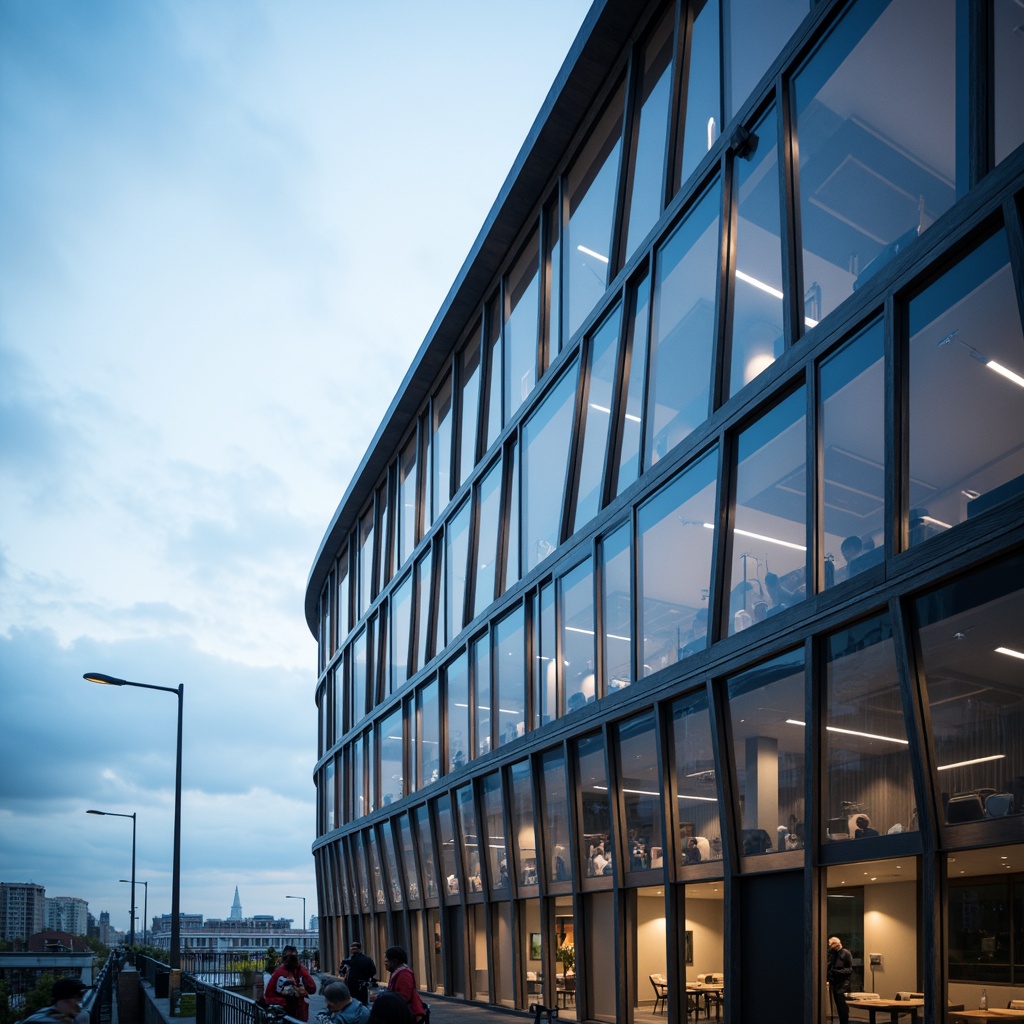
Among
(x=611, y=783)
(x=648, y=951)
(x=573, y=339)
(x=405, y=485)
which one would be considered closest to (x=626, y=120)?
(x=573, y=339)

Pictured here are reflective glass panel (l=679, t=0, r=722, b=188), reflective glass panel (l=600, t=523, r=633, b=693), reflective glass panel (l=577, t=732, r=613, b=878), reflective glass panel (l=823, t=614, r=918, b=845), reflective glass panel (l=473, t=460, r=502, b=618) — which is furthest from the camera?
reflective glass panel (l=473, t=460, r=502, b=618)

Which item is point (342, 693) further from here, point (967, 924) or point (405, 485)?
point (967, 924)

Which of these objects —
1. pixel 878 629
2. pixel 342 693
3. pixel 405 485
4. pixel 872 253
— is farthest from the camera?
pixel 342 693

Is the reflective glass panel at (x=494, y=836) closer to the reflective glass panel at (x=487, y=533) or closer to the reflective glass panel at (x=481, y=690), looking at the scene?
the reflective glass panel at (x=481, y=690)

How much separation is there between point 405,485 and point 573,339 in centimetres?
1457

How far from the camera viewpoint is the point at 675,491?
17031 mm

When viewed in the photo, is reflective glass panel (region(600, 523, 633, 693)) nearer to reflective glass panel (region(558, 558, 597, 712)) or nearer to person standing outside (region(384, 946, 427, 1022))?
reflective glass panel (region(558, 558, 597, 712))

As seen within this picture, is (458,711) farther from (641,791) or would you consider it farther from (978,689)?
(978,689)

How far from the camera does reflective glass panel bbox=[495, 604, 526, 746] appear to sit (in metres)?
23.1

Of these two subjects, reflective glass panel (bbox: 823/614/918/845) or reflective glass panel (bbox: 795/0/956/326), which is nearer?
reflective glass panel (bbox: 823/614/918/845)

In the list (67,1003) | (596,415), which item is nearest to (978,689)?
(67,1003)

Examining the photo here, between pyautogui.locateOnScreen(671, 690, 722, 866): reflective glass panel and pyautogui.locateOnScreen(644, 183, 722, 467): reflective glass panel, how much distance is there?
4212 mm

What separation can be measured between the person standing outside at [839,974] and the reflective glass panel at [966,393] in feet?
16.8

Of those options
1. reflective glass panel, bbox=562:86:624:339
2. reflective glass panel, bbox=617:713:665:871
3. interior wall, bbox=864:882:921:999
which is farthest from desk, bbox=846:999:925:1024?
reflective glass panel, bbox=562:86:624:339
